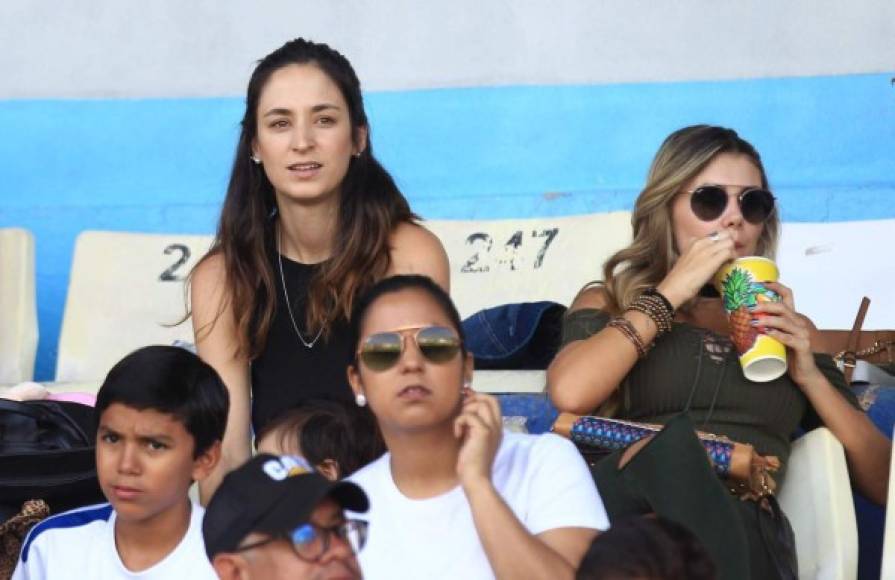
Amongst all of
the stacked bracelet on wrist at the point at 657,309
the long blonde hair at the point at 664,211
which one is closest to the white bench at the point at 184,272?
the long blonde hair at the point at 664,211

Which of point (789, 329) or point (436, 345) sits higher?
point (789, 329)

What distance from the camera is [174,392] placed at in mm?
3082

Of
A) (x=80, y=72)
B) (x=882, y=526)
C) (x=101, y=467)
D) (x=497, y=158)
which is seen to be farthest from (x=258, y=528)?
(x=80, y=72)

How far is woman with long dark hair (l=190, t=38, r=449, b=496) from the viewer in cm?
355

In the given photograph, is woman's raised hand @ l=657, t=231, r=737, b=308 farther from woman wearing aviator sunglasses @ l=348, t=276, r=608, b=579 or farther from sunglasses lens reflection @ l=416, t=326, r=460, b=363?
sunglasses lens reflection @ l=416, t=326, r=460, b=363

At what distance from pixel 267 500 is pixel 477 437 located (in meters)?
0.61

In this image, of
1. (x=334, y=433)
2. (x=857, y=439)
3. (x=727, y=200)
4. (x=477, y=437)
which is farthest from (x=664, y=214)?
(x=477, y=437)

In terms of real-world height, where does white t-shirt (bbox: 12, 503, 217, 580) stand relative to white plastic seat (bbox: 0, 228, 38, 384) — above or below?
below

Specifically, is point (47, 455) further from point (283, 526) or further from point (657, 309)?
point (283, 526)

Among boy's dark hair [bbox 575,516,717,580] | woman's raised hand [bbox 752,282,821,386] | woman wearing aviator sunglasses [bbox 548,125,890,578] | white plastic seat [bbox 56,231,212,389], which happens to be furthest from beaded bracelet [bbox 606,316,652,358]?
white plastic seat [bbox 56,231,212,389]

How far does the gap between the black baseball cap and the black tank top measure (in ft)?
4.10

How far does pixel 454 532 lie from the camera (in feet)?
9.20

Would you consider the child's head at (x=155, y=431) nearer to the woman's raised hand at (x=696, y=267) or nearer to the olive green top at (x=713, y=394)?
the olive green top at (x=713, y=394)

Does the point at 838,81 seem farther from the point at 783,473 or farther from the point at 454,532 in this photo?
the point at 454,532
